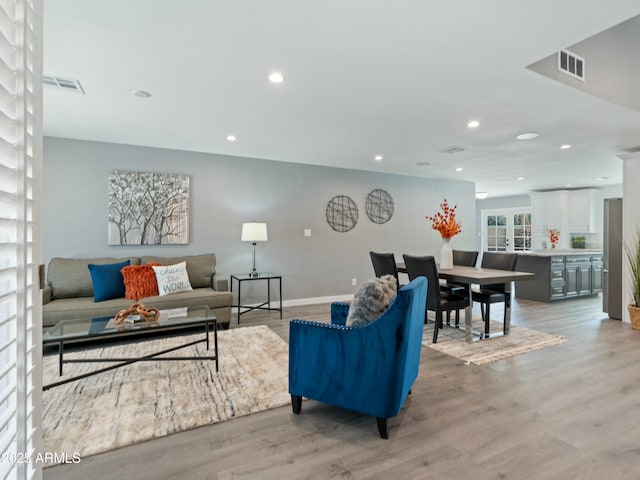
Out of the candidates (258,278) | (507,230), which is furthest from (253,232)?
(507,230)

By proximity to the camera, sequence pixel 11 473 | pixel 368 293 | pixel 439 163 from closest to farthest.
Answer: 1. pixel 11 473
2. pixel 368 293
3. pixel 439 163

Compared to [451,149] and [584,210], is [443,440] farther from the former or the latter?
[584,210]

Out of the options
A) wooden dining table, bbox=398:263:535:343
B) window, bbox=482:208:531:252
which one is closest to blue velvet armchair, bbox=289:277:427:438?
wooden dining table, bbox=398:263:535:343

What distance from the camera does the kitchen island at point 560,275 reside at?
19.0 feet

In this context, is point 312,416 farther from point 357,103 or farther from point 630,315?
point 630,315

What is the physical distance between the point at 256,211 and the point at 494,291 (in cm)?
345

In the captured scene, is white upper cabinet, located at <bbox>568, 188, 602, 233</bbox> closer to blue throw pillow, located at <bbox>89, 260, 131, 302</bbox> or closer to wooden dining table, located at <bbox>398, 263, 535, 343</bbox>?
wooden dining table, located at <bbox>398, 263, 535, 343</bbox>

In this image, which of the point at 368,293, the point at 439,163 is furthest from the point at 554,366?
the point at 439,163

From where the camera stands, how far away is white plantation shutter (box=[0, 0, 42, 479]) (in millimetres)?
859

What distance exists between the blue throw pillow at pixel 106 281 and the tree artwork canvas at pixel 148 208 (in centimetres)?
65

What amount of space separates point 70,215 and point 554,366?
5.51 m

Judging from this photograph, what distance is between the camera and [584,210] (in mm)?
8023

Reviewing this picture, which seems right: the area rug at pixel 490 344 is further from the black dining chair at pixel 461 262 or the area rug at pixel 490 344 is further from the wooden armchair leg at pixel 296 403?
the wooden armchair leg at pixel 296 403

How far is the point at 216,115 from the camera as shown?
342 centimetres
